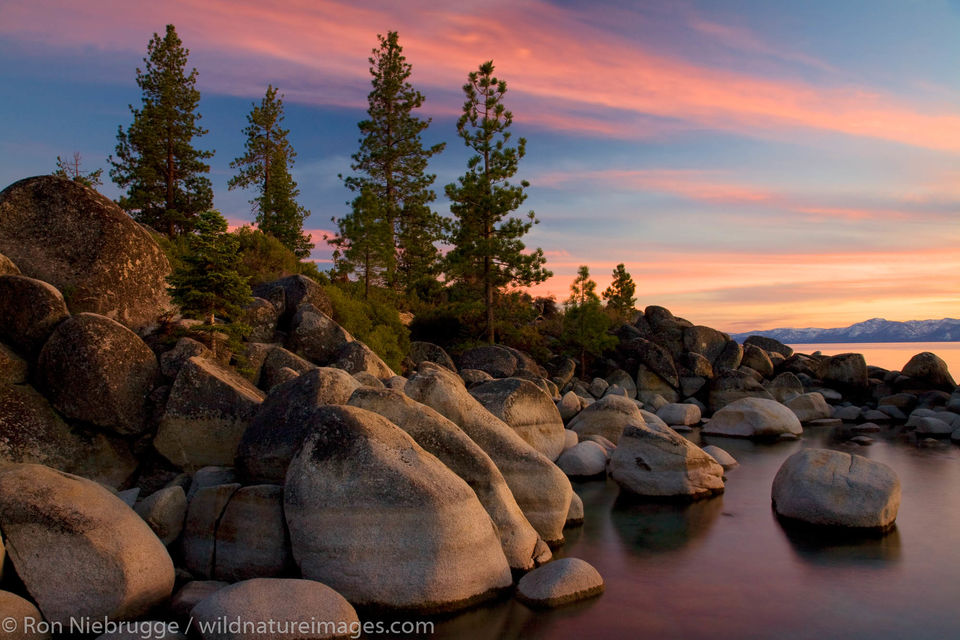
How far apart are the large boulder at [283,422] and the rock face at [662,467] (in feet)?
24.7

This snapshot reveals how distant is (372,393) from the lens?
36.9 feet

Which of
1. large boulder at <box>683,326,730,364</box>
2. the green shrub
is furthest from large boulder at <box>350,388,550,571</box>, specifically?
large boulder at <box>683,326,730,364</box>

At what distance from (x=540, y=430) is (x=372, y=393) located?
23.0 feet

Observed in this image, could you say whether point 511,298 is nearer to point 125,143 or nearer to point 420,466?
point 125,143

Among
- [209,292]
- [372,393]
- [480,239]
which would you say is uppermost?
[480,239]

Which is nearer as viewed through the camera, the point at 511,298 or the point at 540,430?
the point at 540,430

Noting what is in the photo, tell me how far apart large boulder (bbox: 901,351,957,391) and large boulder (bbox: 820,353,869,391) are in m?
2.69

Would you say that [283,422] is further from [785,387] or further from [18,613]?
[785,387]

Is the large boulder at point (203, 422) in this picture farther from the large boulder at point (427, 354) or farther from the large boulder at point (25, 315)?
the large boulder at point (427, 354)

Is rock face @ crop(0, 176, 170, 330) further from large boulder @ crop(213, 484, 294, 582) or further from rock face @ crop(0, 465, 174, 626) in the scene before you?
large boulder @ crop(213, 484, 294, 582)

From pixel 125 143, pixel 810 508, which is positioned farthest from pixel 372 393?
pixel 125 143

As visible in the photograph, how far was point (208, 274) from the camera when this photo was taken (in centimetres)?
1612

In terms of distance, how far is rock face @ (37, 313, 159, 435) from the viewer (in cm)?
1318

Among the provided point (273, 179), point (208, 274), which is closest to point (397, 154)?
point (273, 179)
